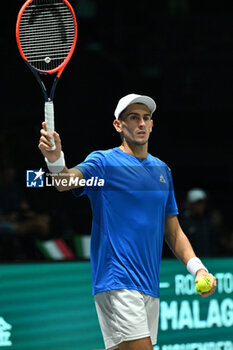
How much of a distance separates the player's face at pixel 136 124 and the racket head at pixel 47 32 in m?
0.46

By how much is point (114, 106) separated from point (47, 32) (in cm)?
165

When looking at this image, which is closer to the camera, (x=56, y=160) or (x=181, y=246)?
(x=56, y=160)

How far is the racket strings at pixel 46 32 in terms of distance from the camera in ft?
14.4

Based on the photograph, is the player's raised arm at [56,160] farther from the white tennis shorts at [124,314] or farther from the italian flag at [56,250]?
the italian flag at [56,250]

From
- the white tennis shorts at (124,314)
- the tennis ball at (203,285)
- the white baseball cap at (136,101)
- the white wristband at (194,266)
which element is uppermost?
the white baseball cap at (136,101)

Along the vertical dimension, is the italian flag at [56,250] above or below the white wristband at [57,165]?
below

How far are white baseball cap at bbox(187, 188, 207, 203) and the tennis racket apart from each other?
228 centimetres

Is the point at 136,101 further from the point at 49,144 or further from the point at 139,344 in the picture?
the point at 139,344

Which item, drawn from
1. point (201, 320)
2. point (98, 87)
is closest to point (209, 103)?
point (98, 87)

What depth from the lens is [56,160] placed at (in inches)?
144

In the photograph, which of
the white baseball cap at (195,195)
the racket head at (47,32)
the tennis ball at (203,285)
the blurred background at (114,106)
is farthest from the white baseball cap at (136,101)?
the white baseball cap at (195,195)

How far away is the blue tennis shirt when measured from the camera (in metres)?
3.93

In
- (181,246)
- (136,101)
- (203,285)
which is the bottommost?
(203,285)

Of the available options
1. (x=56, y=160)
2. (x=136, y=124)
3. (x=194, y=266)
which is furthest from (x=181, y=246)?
(x=56, y=160)
